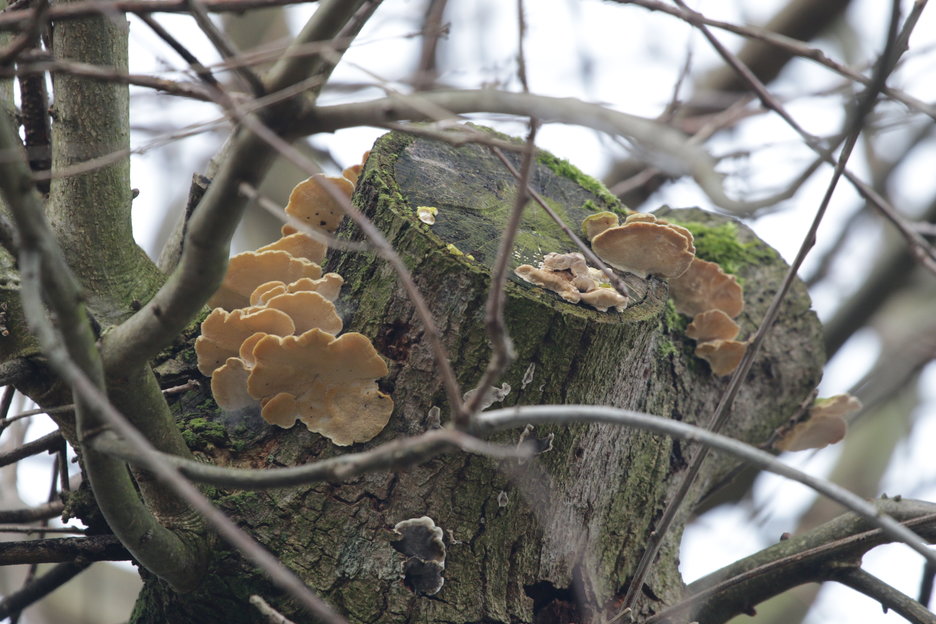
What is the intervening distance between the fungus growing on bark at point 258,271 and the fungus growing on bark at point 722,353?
1.77 m

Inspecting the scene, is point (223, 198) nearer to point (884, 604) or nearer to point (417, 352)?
point (417, 352)

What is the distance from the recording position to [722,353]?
334cm

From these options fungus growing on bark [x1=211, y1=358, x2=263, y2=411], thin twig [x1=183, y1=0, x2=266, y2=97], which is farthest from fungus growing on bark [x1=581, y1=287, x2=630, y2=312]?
thin twig [x1=183, y1=0, x2=266, y2=97]

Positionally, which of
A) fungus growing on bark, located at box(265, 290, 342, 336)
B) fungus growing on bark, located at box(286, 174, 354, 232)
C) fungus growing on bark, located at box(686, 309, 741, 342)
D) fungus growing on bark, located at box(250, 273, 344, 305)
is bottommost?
fungus growing on bark, located at box(265, 290, 342, 336)

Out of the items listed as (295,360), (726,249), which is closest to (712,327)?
(726,249)

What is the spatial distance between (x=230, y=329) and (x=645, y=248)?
1.44 metres

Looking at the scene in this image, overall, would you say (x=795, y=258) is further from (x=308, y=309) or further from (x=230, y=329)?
(x=230, y=329)

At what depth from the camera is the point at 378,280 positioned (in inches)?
93.7

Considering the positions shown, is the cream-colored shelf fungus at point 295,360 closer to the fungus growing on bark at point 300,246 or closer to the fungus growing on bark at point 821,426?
the fungus growing on bark at point 300,246

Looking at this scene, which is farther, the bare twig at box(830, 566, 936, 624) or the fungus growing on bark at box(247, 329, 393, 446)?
the bare twig at box(830, 566, 936, 624)

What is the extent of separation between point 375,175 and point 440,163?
36cm

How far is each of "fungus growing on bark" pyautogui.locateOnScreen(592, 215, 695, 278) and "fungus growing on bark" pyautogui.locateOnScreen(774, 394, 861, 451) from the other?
1550mm

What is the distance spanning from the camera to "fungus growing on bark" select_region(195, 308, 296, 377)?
2328mm

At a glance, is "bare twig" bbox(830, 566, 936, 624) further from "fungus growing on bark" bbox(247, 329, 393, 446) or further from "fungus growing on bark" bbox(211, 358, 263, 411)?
"fungus growing on bark" bbox(211, 358, 263, 411)
